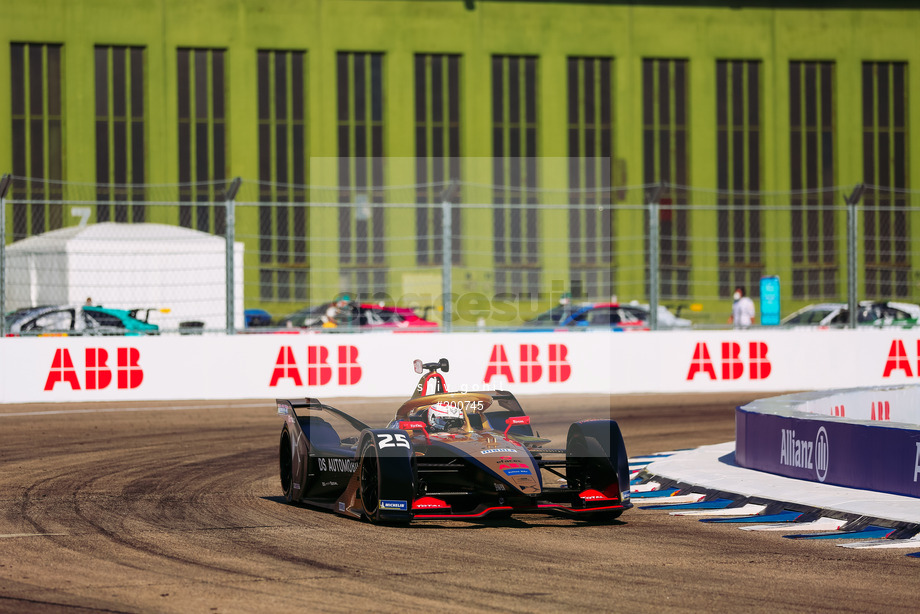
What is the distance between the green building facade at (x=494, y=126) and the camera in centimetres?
3762

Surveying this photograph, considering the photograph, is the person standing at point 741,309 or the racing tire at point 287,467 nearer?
the racing tire at point 287,467

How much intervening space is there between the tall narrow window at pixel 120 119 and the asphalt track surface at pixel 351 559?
90.7 feet

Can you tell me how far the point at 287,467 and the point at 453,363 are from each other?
372 inches

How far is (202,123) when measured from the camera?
39.1 metres

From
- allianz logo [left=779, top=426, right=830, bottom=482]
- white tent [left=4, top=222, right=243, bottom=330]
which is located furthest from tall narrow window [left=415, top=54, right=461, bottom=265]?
allianz logo [left=779, top=426, right=830, bottom=482]

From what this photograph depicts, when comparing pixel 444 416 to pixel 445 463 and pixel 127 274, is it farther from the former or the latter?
pixel 127 274

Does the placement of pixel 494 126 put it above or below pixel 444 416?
above

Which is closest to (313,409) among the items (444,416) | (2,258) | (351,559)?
(444,416)

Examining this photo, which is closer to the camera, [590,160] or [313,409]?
[313,409]

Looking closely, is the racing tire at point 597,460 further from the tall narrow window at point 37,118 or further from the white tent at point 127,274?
the tall narrow window at point 37,118

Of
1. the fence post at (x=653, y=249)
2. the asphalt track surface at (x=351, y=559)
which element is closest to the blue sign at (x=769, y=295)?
the fence post at (x=653, y=249)

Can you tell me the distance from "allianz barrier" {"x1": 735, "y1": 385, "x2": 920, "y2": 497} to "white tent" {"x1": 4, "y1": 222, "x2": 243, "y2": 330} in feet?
35.1

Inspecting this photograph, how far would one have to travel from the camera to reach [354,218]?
35.4 meters

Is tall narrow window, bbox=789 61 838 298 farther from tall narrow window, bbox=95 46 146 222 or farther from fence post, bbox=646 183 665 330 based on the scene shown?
fence post, bbox=646 183 665 330
